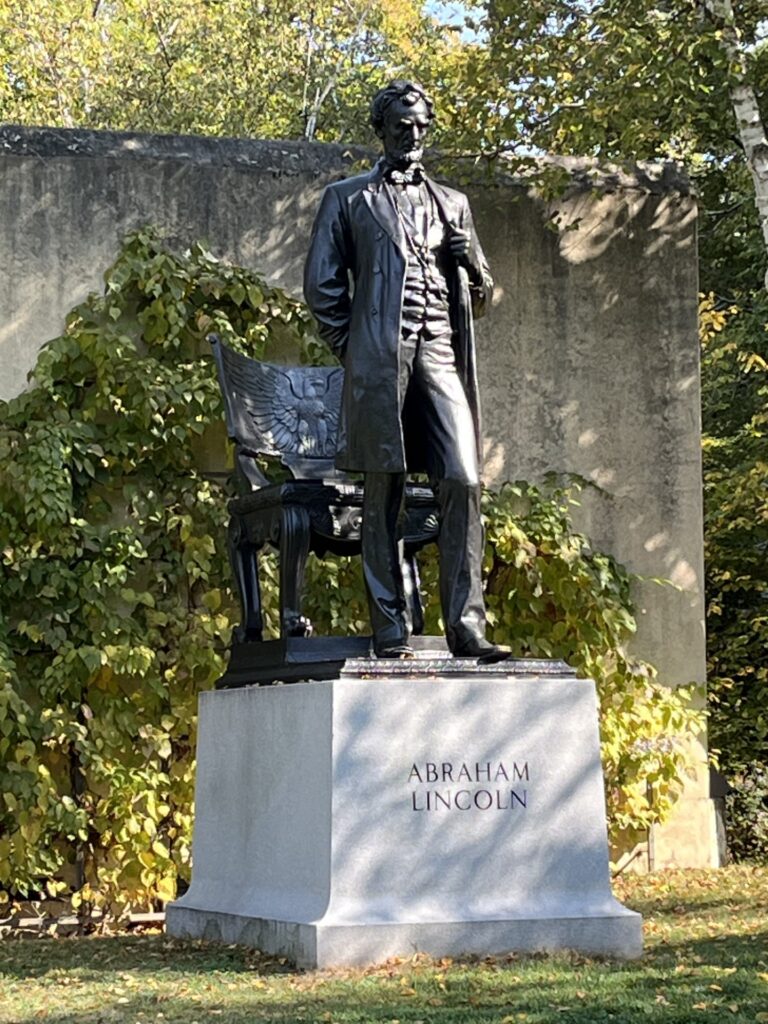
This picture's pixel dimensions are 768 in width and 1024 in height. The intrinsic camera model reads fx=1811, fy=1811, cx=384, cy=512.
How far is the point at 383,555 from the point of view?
6688 mm

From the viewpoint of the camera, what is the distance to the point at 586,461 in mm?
10828

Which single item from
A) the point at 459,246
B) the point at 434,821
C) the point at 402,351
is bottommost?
the point at 434,821

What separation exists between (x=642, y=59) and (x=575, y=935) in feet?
18.6

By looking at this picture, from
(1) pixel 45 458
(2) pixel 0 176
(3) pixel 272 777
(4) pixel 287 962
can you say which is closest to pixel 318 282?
(3) pixel 272 777

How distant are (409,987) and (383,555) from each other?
175 centimetres

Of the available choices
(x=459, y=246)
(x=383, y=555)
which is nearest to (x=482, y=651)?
(x=383, y=555)

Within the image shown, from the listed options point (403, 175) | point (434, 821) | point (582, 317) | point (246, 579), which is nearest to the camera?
point (434, 821)

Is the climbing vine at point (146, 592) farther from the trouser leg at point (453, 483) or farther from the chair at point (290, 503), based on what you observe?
the trouser leg at point (453, 483)

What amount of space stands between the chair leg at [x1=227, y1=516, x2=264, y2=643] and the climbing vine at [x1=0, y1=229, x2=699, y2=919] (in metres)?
2.02

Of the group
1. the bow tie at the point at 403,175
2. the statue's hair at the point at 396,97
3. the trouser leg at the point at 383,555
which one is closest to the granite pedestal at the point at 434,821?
the trouser leg at the point at 383,555

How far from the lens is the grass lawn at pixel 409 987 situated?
5.00 m

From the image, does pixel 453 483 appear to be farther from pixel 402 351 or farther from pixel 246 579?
pixel 246 579

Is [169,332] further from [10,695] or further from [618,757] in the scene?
[618,757]

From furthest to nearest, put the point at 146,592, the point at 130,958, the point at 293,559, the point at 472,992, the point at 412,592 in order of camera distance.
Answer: the point at 146,592 < the point at 412,592 < the point at 293,559 < the point at 130,958 < the point at 472,992
